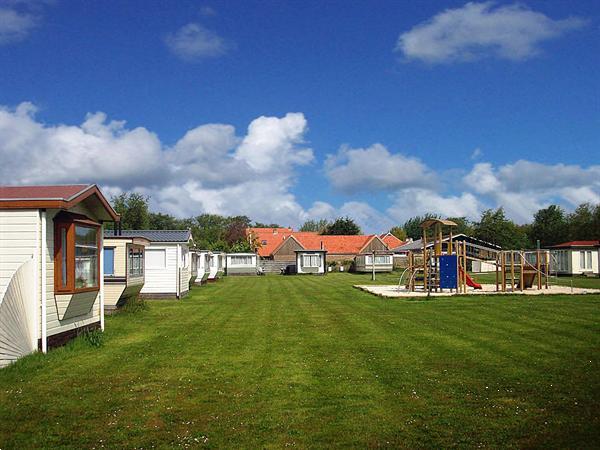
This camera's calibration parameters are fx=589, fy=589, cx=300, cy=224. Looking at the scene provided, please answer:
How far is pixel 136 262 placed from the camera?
21.0 meters

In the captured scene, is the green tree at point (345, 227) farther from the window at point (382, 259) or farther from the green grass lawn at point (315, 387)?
the green grass lawn at point (315, 387)

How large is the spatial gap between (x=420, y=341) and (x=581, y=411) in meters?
5.89

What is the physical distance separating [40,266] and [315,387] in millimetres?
6179

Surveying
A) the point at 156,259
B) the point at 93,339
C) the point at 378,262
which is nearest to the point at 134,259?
the point at 156,259

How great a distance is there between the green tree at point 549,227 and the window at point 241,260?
45392mm

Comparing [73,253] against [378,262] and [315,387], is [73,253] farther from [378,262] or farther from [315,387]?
[378,262]

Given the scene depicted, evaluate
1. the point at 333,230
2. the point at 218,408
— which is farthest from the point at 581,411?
the point at 333,230

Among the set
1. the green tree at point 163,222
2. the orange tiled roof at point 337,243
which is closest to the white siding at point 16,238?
the orange tiled roof at point 337,243

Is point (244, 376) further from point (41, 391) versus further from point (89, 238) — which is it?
point (89, 238)

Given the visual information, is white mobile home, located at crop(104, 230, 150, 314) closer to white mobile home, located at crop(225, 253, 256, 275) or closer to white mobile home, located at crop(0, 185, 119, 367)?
white mobile home, located at crop(0, 185, 119, 367)

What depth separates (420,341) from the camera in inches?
518

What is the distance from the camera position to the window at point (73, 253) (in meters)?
12.2

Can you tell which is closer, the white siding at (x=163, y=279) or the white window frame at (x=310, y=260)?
the white siding at (x=163, y=279)

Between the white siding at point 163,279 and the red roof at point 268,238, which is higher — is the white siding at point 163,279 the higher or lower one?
the lower one
